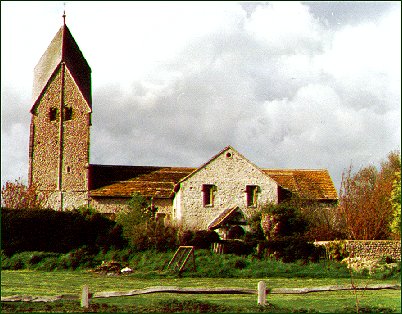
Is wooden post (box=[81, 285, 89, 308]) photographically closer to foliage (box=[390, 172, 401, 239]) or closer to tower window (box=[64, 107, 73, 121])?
foliage (box=[390, 172, 401, 239])

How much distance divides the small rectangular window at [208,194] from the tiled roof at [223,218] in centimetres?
111

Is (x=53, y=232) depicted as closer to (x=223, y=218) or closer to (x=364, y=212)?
(x=223, y=218)

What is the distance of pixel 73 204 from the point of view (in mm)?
45406

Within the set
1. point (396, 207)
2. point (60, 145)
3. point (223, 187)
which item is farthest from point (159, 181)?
point (396, 207)

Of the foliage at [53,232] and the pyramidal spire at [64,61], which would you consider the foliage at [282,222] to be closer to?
the foliage at [53,232]

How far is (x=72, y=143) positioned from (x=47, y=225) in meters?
14.0

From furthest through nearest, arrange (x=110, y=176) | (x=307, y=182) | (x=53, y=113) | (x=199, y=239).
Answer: (x=53, y=113) → (x=110, y=176) → (x=307, y=182) → (x=199, y=239)

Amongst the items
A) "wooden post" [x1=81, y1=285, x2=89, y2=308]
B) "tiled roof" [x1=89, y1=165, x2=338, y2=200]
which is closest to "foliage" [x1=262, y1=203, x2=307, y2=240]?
"tiled roof" [x1=89, y1=165, x2=338, y2=200]

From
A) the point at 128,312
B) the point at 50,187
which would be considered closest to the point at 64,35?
the point at 50,187

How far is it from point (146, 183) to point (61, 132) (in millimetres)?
7974

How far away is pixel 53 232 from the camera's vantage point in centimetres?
3422

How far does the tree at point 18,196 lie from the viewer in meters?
42.7

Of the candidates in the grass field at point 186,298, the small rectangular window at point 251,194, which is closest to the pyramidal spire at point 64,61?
the small rectangular window at point 251,194

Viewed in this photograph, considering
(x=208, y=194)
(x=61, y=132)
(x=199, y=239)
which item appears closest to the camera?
(x=199, y=239)
